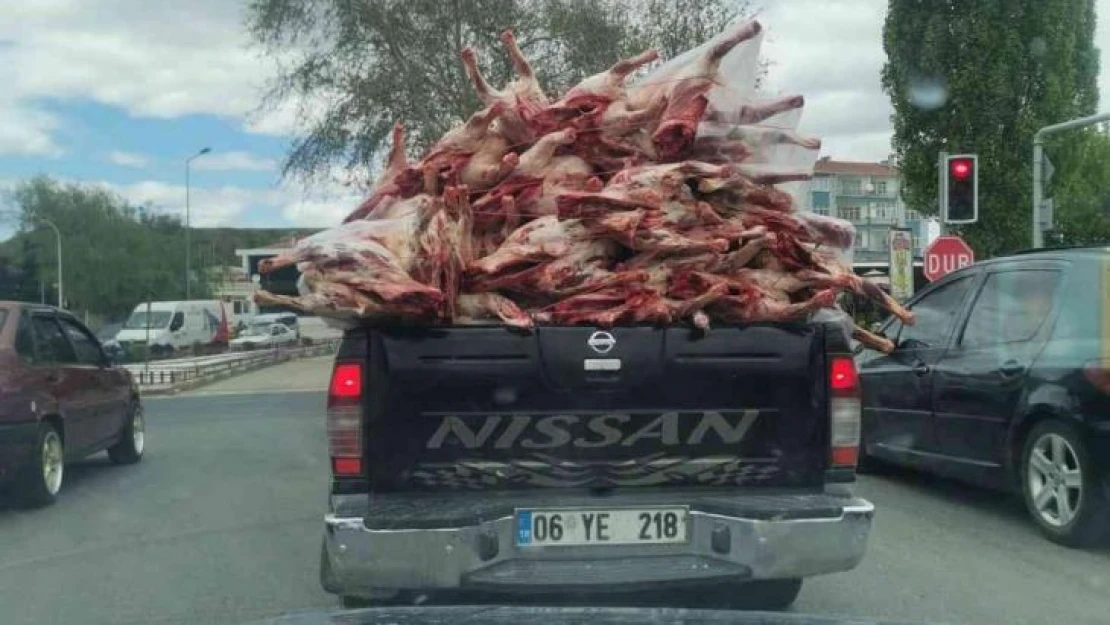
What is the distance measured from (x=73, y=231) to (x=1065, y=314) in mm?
63705

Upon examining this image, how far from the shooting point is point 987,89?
26.9 meters

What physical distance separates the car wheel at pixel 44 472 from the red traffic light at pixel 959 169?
1141 cm

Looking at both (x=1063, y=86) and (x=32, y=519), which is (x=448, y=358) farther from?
(x=1063, y=86)

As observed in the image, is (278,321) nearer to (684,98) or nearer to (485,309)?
(684,98)

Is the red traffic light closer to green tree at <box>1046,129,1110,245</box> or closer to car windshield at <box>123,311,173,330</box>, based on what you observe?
green tree at <box>1046,129,1110,245</box>

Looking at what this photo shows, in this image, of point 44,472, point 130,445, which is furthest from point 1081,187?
point 44,472

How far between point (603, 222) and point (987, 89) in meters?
24.5

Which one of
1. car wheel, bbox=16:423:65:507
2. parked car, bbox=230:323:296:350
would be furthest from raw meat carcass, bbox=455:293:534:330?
parked car, bbox=230:323:296:350

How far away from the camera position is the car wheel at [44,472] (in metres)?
8.29

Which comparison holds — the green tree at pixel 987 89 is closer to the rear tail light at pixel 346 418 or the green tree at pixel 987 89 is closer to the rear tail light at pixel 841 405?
the rear tail light at pixel 841 405

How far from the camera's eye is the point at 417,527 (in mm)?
4223

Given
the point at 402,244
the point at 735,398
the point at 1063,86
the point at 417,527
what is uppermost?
the point at 1063,86

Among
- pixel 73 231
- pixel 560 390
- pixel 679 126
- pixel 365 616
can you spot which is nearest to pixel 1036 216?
pixel 679 126

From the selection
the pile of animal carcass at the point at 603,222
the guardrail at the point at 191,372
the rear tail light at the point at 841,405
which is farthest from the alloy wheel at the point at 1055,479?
the guardrail at the point at 191,372
